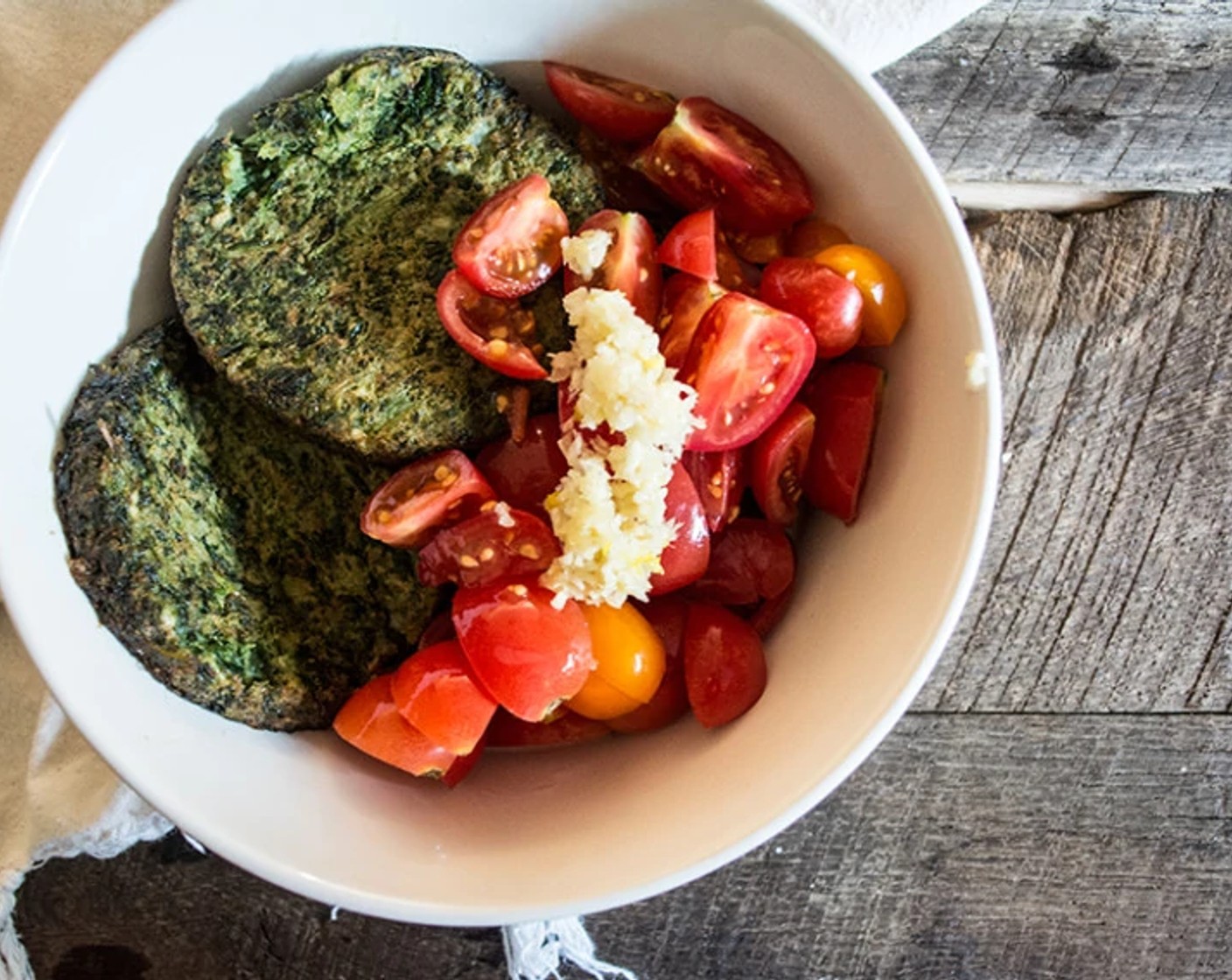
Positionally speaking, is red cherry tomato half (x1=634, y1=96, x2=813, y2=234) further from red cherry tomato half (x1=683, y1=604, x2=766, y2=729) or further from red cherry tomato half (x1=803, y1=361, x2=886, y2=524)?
red cherry tomato half (x1=683, y1=604, x2=766, y2=729)

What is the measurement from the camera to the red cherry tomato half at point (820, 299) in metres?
1.33

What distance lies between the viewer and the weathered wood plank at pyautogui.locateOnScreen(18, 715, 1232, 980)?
1.74m

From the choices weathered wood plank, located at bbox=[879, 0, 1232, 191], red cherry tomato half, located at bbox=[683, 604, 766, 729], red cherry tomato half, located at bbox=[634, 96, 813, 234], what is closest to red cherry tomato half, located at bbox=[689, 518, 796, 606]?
red cherry tomato half, located at bbox=[683, 604, 766, 729]

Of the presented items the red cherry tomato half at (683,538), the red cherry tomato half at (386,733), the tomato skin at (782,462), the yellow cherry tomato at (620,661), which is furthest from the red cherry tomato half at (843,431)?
the red cherry tomato half at (386,733)

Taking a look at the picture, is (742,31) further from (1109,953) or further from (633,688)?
(1109,953)

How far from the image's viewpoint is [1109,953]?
70.7 inches

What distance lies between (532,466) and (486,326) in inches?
6.5

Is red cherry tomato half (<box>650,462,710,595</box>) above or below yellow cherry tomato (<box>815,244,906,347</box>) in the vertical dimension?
below

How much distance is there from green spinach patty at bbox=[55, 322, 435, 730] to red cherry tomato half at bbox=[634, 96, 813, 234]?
1.58 feet

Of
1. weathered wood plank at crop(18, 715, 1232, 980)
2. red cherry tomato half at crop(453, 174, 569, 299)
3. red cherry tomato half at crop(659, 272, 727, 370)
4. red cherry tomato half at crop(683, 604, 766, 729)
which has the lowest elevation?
weathered wood plank at crop(18, 715, 1232, 980)

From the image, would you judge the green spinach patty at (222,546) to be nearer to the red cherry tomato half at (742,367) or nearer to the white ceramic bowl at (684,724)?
the white ceramic bowl at (684,724)

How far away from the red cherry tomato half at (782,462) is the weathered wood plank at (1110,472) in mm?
416

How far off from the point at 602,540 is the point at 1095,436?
0.80 metres

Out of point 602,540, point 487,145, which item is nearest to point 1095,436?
point 602,540
